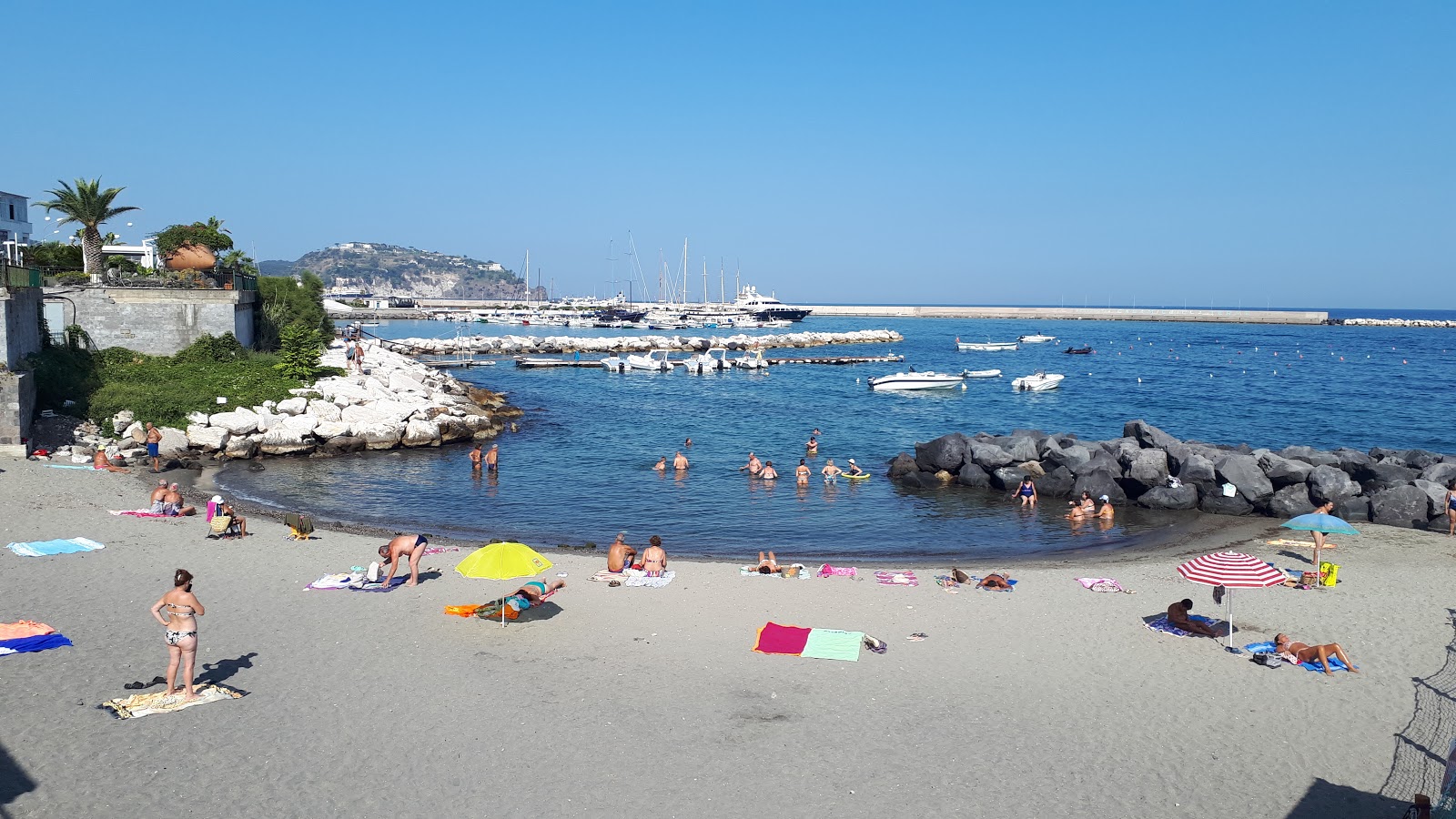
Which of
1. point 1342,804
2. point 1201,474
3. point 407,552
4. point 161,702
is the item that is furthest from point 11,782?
point 1201,474

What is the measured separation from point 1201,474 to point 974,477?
5754mm

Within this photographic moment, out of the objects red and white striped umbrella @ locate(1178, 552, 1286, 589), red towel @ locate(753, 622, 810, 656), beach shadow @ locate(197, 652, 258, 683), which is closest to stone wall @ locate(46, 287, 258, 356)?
beach shadow @ locate(197, 652, 258, 683)

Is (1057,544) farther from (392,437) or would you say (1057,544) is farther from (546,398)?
(546,398)

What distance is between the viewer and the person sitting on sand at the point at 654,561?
1622 centimetres

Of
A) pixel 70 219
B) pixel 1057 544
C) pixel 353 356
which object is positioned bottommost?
pixel 1057 544

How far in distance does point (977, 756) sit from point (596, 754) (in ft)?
12.3

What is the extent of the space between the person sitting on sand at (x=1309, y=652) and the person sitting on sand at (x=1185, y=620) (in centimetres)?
91

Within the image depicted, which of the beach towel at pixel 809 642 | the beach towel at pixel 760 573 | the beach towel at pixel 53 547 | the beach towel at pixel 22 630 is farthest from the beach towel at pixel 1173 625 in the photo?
the beach towel at pixel 53 547

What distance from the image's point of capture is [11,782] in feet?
26.9

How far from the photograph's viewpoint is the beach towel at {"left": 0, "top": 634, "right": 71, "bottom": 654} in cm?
1112

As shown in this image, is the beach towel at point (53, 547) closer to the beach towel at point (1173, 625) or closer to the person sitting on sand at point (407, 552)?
the person sitting on sand at point (407, 552)

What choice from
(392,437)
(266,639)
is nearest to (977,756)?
(266,639)

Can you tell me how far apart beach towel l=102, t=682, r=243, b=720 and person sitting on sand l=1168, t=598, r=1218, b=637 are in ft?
39.2

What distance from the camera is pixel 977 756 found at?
31.5ft
